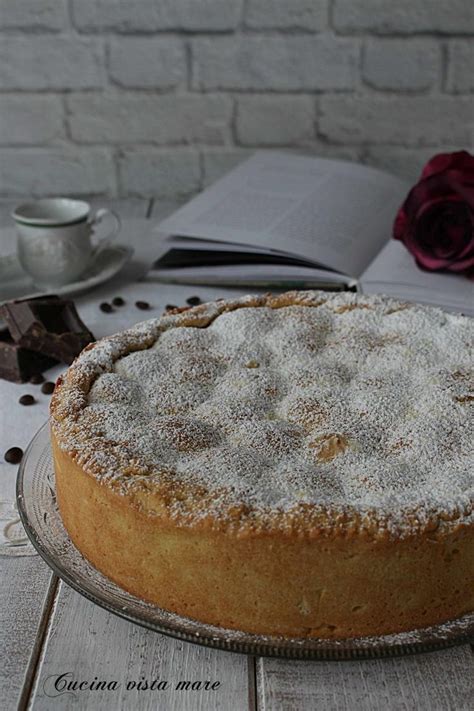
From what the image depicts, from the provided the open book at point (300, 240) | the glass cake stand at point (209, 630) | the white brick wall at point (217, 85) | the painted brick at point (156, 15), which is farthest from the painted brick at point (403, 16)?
the glass cake stand at point (209, 630)

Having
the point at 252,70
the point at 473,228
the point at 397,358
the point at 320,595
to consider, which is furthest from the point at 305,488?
the point at 252,70

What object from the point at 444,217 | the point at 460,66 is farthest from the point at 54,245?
the point at 460,66

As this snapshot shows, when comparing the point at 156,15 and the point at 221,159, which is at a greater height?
the point at 156,15

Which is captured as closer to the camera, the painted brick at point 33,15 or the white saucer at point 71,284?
the white saucer at point 71,284

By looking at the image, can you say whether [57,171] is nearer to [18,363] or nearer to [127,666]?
[18,363]

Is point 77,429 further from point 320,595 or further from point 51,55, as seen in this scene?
point 51,55

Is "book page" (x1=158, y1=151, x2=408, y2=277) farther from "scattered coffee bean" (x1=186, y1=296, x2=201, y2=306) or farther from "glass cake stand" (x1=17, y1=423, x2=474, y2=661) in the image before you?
"glass cake stand" (x1=17, y1=423, x2=474, y2=661)

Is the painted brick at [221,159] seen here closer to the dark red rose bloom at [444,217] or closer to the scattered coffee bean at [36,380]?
the dark red rose bloom at [444,217]
